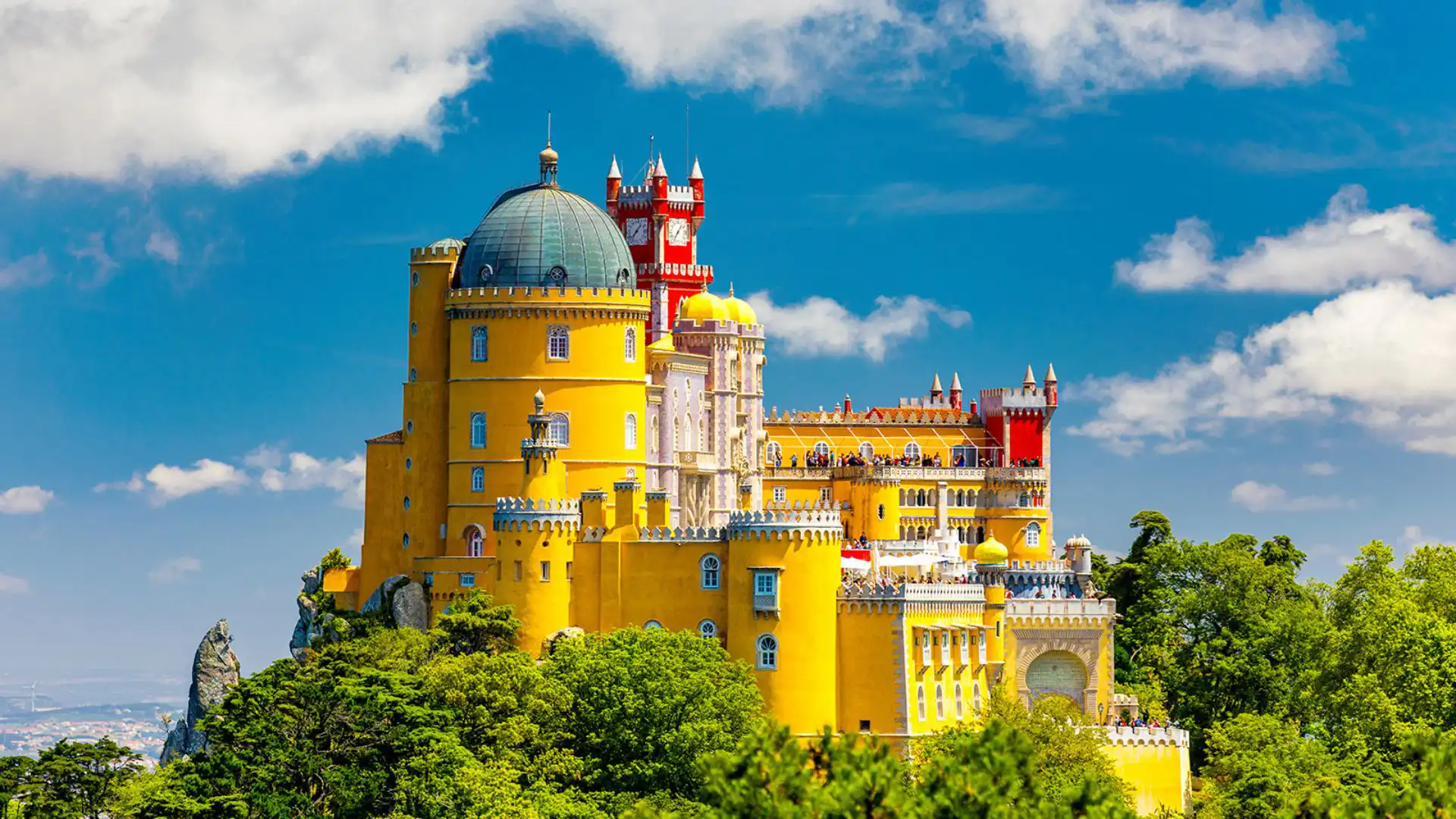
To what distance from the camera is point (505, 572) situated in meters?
100

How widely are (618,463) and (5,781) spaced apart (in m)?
31.7

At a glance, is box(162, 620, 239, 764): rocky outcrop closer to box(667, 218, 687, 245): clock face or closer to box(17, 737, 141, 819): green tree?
box(17, 737, 141, 819): green tree

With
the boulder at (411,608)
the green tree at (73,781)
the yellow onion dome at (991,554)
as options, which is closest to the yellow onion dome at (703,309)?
the yellow onion dome at (991,554)

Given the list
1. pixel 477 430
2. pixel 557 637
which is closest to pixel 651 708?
pixel 557 637

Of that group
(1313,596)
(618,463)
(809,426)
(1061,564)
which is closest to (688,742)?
(618,463)

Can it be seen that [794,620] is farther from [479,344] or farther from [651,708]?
[479,344]

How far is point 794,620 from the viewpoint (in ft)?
321

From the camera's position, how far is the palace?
98312mm

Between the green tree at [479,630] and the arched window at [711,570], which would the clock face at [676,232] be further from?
the green tree at [479,630]

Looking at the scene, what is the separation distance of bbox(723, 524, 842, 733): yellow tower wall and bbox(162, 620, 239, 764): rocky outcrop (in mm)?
29328

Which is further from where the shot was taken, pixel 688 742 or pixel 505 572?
pixel 505 572

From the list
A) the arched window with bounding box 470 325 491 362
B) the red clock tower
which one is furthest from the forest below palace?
the red clock tower

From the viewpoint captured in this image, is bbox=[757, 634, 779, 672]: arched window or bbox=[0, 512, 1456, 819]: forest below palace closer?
Result: bbox=[0, 512, 1456, 819]: forest below palace

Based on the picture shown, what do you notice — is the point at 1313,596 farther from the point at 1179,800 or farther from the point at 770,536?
the point at 770,536
